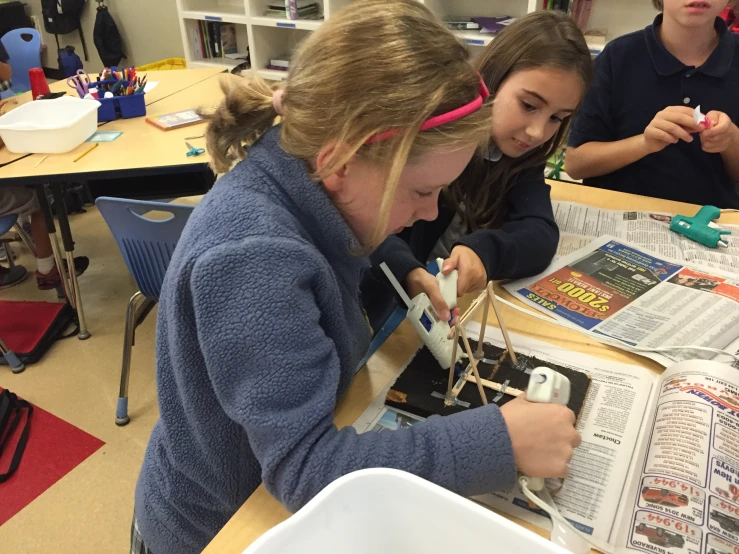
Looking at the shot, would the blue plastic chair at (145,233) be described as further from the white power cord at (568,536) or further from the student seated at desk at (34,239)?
the white power cord at (568,536)

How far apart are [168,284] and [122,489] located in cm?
113

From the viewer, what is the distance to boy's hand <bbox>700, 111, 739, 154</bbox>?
124cm

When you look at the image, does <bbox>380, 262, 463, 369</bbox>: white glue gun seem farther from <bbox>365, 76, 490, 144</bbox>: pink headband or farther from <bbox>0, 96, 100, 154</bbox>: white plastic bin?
<bbox>0, 96, 100, 154</bbox>: white plastic bin

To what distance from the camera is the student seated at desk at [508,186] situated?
96 cm

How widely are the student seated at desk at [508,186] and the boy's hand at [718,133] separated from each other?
13.9 inches

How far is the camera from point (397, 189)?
0.61 m

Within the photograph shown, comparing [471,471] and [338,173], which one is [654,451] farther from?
[338,173]

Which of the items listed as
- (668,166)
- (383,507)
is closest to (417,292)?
(383,507)

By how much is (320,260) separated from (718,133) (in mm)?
1092

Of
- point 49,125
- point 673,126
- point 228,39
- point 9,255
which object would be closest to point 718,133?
point 673,126

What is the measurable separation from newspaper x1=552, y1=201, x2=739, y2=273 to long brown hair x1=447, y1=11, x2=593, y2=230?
159mm

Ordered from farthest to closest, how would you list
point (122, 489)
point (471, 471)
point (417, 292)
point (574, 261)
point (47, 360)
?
point (47, 360) < point (122, 489) < point (574, 261) < point (417, 292) < point (471, 471)

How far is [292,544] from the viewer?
0.43m

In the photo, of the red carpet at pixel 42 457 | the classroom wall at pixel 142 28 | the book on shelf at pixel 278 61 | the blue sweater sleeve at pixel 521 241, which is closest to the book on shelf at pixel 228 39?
the book on shelf at pixel 278 61
